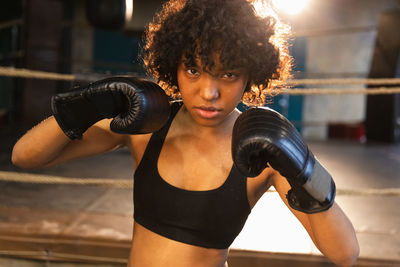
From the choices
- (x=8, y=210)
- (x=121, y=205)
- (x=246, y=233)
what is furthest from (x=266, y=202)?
(x=8, y=210)

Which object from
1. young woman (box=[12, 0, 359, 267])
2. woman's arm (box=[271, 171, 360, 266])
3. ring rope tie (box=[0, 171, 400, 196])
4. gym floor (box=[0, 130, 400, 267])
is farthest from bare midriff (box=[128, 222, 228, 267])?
ring rope tie (box=[0, 171, 400, 196])

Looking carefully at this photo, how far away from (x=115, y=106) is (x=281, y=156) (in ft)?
1.18

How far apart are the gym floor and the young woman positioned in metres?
0.51

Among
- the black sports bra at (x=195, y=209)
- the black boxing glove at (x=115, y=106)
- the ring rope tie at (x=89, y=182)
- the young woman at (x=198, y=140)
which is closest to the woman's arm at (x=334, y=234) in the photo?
the young woman at (x=198, y=140)

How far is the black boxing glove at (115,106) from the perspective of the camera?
0.82m

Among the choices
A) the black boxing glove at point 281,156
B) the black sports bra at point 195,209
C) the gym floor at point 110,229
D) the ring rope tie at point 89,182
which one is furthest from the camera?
the ring rope tie at point 89,182

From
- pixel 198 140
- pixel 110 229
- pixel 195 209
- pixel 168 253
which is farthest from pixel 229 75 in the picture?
pixel 110 229

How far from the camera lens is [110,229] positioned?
1.52 m

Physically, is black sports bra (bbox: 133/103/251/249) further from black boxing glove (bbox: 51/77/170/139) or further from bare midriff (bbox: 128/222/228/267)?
black boxing glove (bbox: 51/77/170/139)

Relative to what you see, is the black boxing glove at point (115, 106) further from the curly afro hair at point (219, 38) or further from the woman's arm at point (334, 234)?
the woman's arm at point (334, 234)

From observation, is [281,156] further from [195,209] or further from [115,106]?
[115,106]

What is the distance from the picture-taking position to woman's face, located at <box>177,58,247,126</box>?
0.78 meters

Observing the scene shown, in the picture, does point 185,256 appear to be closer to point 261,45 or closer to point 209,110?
point 209,110

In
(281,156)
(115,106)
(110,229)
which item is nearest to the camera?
(281,156)
